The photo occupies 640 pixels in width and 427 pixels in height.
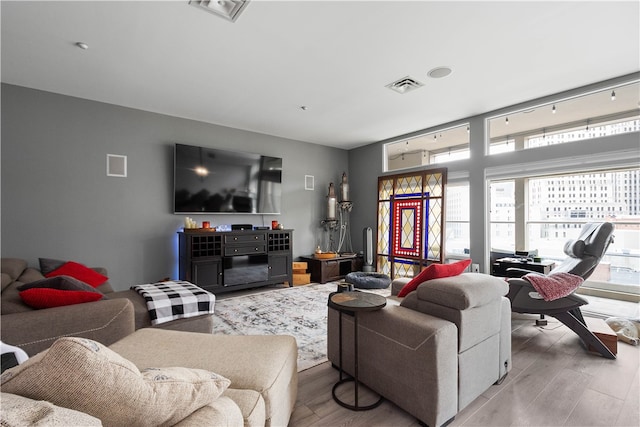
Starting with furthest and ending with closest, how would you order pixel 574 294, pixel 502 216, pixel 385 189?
pixel 385 189
pixel 502 216
pixel 574 294

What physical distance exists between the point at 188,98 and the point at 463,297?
12.4 ft

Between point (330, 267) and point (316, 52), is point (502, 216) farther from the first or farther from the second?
point (316, 52)

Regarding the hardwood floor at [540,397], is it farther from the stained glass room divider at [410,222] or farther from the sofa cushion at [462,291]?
the stained glass room divider at [410,222]

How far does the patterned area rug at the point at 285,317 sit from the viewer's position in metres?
2.63

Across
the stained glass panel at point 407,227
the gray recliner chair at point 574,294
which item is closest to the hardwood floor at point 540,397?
the gray recliner chair at point 574,294

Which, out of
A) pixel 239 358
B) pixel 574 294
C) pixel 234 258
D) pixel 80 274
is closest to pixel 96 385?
pixel 239 358

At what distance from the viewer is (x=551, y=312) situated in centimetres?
258

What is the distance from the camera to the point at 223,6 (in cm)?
217

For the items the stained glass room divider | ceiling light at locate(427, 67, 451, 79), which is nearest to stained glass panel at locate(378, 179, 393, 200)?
the stained glass room divider

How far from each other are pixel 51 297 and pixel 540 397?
302 cm

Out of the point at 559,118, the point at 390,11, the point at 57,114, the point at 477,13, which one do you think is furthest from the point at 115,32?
the point at 559,118

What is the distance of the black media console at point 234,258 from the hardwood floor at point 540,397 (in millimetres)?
2462

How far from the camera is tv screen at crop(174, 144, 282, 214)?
4383 millimetres

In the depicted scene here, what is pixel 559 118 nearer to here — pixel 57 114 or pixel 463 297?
pixel 463 297
